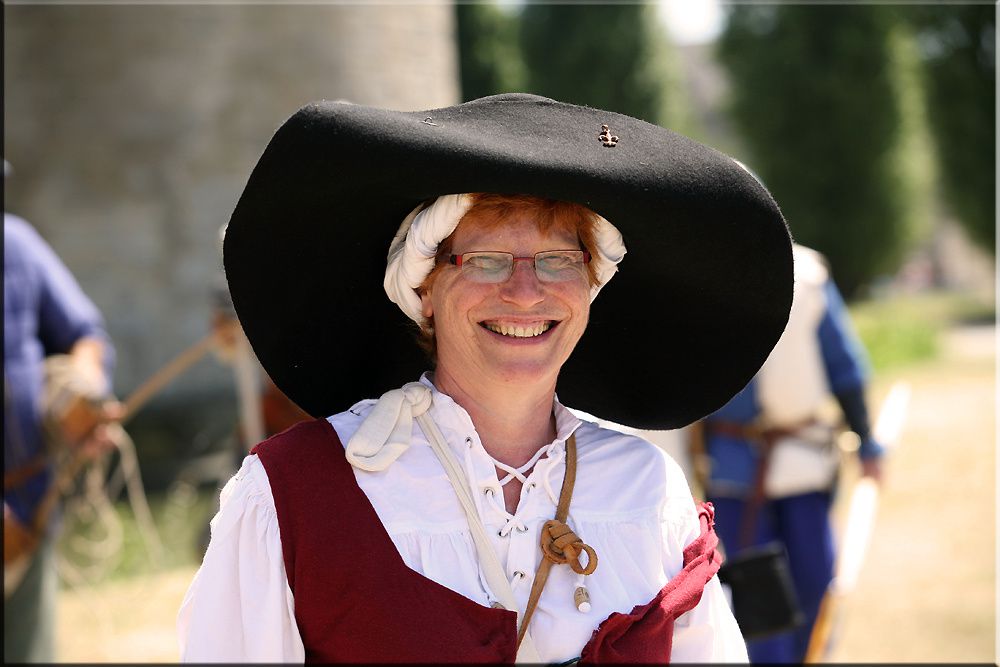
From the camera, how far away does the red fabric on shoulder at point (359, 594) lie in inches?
72.2

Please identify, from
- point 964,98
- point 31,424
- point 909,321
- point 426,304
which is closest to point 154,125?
point 31,424

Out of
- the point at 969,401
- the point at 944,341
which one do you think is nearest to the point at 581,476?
the point at 969,401

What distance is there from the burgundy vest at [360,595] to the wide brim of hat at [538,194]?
1.11ft

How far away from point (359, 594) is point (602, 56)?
2778cm

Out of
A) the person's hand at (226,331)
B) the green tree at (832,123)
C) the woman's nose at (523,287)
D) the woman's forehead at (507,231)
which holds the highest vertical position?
the woman's forehead at (507,231)

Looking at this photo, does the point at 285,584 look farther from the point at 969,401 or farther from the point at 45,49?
the point at 969,401

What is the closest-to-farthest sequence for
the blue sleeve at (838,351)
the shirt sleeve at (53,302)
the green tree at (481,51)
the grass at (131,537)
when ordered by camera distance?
the shirt sleeve at (53,302) < the blue sleeve at (838,351) < the grass at (131,537) < the green tree at (481,51)

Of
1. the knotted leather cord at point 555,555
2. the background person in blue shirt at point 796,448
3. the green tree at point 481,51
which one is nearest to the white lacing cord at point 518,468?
the knotted leather cord at point 555,555

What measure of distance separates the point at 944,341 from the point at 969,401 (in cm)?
649

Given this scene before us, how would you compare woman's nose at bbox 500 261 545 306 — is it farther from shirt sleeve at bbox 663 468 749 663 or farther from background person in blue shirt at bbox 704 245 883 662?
background person in blue shirt at bbox 704 245 883 662

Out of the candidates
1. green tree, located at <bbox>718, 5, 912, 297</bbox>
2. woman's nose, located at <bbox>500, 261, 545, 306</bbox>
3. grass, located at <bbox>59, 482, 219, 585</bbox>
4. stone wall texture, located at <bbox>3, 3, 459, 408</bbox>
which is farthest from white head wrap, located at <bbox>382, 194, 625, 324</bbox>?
green tree, located at <bbox>718, 5, 912, 297</bbox>

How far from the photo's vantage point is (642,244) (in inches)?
86.0

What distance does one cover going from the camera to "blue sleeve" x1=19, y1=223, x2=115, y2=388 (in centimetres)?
440

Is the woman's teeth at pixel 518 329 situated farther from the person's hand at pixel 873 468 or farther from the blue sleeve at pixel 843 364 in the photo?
the person's hand at pixel 873 468
